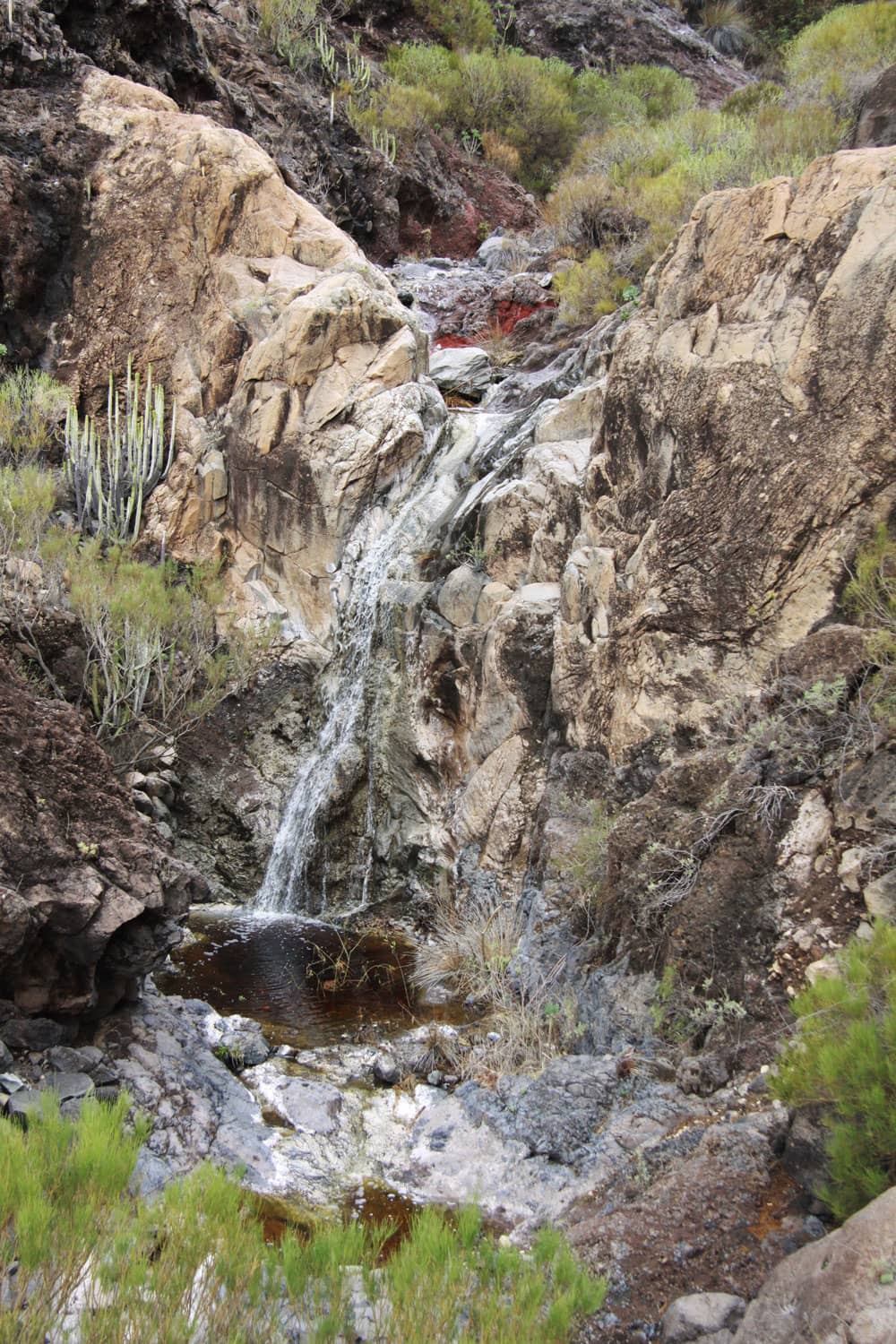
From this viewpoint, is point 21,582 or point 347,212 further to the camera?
point 347,212

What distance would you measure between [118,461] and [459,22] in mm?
24876

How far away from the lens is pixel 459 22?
29.6 m

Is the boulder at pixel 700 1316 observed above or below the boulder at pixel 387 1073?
above

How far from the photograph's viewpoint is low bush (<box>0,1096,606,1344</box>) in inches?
91.2

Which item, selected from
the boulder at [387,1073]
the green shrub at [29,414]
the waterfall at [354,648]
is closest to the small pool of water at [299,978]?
the boulder at [387,1073]

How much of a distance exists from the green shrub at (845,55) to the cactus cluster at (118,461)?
1305 centimetres

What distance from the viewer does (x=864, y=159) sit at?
794cm

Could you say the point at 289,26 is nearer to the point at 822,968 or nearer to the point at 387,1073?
the point at 387,1073

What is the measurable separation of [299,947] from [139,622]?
4.41 meters

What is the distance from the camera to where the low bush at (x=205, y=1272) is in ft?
7.60

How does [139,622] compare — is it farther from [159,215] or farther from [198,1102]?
[159,215]

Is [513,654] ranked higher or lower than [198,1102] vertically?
higher

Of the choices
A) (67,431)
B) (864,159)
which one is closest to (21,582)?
(67,431)

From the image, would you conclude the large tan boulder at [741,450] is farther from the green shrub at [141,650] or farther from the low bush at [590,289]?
the low bush at [590,289]
